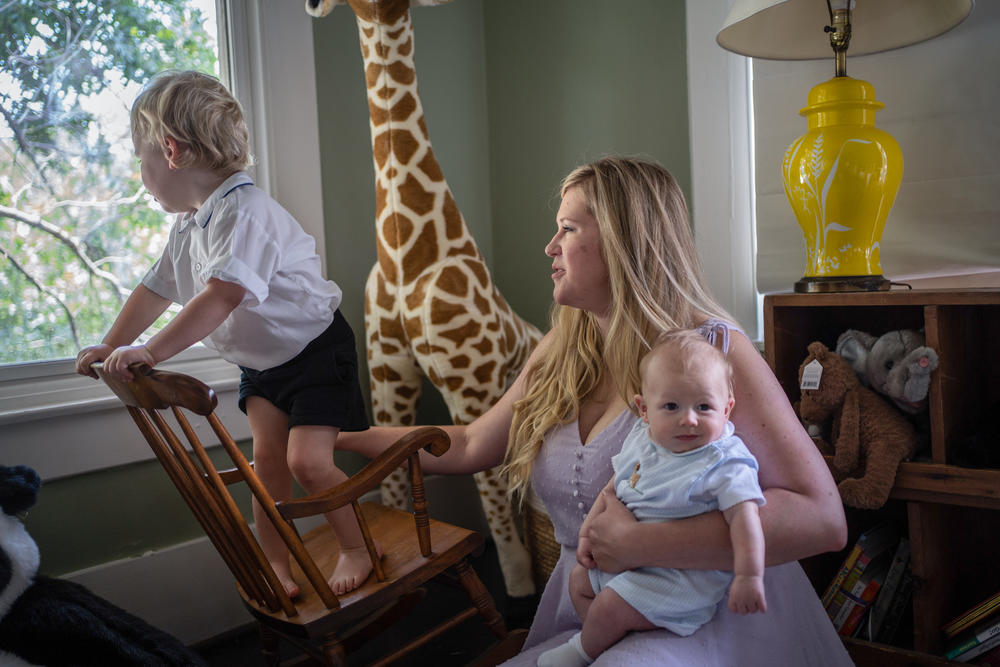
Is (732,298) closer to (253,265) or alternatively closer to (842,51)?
(842,51)

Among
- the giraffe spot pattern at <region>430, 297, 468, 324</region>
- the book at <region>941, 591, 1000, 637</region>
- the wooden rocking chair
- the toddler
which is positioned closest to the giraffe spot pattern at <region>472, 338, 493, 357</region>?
the giraffe spot pattern at <region>430, 297, 468, 324</region>

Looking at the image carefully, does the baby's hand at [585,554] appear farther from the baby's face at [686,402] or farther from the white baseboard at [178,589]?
the white baseboard at [178,589]

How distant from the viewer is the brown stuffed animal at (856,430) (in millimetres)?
1471

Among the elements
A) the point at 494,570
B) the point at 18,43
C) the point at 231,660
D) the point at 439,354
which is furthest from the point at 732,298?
the point at 18,43

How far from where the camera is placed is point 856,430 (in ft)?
4.99

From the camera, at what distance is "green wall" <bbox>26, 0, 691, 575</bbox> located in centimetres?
196

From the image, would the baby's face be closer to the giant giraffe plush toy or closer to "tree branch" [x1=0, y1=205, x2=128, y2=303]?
the giant giraffe plush toy

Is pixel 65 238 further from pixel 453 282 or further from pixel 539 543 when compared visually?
pixel 539 543

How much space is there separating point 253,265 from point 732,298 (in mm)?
1420

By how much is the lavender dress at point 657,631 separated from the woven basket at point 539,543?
0.63 metres

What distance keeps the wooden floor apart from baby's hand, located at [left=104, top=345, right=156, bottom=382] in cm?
94

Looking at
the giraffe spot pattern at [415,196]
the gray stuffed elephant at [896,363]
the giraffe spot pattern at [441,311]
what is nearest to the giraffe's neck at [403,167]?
the giraffe spot pattern at [415,196]

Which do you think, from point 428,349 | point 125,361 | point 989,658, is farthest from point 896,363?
point 125,361

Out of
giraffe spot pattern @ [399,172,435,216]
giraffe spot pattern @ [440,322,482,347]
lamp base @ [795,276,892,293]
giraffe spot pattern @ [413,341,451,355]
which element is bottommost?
giraffe spot pattern @ [413,341,451,355]
